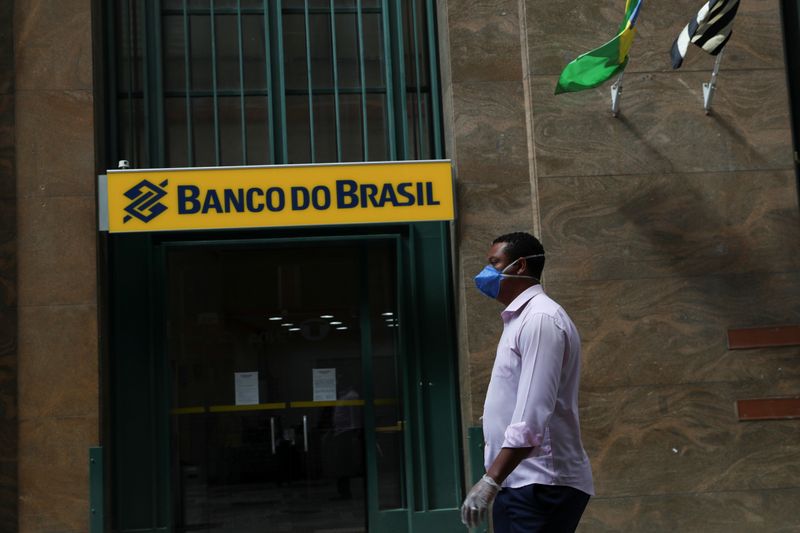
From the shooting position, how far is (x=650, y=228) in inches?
388

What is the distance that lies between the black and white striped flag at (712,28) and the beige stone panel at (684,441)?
9.17ft

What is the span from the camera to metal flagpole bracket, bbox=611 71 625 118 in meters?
9.80

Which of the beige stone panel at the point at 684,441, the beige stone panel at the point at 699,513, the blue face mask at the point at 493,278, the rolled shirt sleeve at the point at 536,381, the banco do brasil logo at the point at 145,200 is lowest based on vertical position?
the beige stone panel at the point at 699,513

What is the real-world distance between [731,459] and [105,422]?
5.28 m

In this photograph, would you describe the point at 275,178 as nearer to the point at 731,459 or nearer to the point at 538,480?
the point at 731,459

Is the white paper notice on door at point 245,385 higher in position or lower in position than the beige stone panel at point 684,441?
higher

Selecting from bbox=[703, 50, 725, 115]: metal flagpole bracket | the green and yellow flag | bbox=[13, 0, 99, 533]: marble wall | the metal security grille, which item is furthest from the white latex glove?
bbox=[703, 50, 725, 115]: metal flagpole bracket

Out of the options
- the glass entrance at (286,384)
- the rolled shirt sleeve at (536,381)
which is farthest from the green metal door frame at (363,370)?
the rolled shirt sleeve at (536,381)

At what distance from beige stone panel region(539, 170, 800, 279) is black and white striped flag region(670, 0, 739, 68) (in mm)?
1216

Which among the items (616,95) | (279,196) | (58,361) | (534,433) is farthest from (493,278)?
(58,361)

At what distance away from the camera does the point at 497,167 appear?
32.7 feet

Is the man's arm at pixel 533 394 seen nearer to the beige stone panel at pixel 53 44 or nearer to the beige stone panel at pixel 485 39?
the beige stone panel at pixel 485 39

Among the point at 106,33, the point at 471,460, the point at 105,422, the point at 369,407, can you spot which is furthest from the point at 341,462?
the point at 106,33

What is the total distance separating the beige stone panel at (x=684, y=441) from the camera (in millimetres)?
9578
